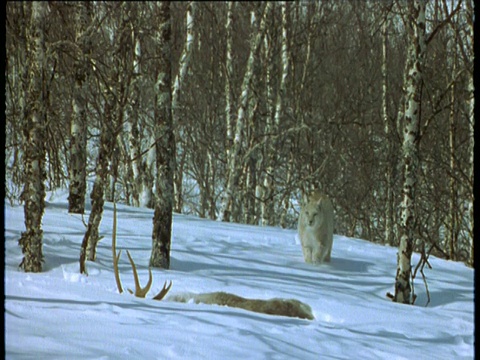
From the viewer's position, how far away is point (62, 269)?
24.2 feet

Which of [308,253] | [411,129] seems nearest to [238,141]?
[308,253]

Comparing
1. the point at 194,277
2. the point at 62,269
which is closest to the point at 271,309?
the point at 194,277

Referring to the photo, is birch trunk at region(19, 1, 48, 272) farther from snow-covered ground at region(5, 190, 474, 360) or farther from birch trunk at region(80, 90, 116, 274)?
birch trunk at region(80, 90, 116, 274)

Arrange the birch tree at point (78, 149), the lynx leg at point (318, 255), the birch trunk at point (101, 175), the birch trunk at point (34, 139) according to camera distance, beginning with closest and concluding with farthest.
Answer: the birch trunk at point (34, 139)
the birch trunk at point (101, 175)
the lynx leg at point (318, 255)
the birch tree at point (78, 149)

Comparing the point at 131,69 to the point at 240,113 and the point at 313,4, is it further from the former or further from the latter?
the point at 313,4

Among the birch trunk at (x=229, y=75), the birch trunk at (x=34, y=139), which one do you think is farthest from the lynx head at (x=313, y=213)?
the birch trunk at (x=229, y=75)

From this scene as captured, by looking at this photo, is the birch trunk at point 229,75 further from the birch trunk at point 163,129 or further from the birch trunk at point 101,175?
the birch trunk at point 101,175

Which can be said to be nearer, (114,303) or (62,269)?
(114,303)

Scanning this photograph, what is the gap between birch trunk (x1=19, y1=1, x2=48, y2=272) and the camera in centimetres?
677

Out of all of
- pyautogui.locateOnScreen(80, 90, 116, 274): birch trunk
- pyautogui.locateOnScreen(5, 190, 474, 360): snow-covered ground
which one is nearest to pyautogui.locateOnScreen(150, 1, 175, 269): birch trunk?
pyautogui.locateOnScreen(5, 190, 474, 360): snow-covered ground

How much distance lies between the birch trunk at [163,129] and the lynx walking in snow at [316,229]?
231 cm

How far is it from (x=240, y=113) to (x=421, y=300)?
7.28 metres

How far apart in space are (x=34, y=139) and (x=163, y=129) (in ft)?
4.97

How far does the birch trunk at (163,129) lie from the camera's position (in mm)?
7867
